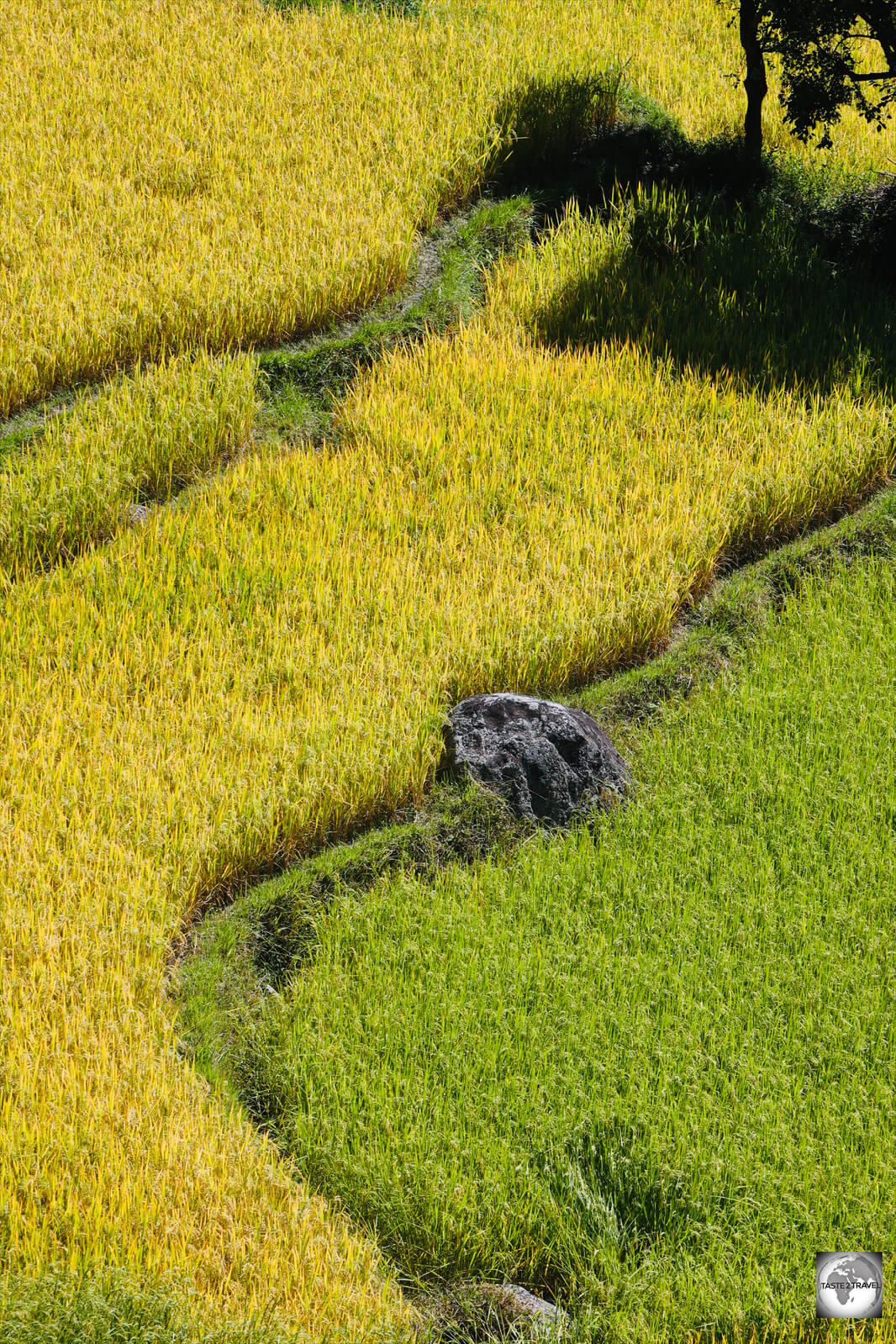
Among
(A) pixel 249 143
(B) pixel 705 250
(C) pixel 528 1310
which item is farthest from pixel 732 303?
(C) pixel 528 1310

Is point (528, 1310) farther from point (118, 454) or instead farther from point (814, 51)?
point (814, 51)

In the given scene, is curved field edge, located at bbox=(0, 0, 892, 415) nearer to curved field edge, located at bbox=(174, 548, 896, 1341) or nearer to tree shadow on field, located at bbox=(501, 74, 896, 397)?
tree shadow on field, located at bbox=(501, 74, 896, 397)

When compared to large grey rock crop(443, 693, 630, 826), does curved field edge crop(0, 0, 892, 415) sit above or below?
above

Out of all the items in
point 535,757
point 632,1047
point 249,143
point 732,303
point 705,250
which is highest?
point 249,143

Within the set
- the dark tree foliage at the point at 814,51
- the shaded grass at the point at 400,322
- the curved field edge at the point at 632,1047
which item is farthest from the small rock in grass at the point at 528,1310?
the dark tree foliage at the point at 814,51

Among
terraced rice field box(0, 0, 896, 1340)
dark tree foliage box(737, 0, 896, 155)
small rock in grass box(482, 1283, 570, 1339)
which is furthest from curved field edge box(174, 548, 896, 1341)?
dark tree foliage box(737, 0, 896, 155)

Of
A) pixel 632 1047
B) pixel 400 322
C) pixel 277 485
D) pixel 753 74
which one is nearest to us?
pixel 632 1047
